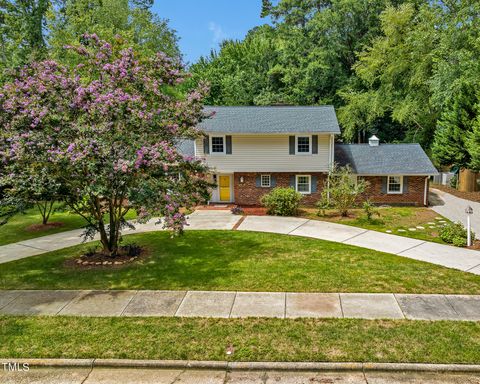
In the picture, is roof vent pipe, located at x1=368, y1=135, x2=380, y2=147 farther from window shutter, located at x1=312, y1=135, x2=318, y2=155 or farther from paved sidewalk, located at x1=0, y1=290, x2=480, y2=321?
paved sidewalk, located at x1=0, y1=290, x2=480, y2=321

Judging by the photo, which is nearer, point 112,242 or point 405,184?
point 112,242

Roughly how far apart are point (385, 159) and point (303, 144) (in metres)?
5.45

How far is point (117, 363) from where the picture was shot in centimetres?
644

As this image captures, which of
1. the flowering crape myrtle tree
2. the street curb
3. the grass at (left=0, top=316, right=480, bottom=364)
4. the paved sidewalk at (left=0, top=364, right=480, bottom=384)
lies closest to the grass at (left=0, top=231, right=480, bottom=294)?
the flowering crape myrtle tree

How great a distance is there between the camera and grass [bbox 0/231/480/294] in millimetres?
9555

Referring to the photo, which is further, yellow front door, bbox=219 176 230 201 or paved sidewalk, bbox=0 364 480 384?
yellow front door, bbox=219 176 230 201

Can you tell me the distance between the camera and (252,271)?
10.6 meters

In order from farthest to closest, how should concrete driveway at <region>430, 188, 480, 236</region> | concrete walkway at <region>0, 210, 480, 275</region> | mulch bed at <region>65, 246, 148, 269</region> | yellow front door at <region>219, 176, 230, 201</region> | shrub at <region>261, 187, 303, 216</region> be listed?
yellow front door at <region>219, 176, 230, 201</region> → shrub at <region>261, 187, 303, 216</region> → concrete driveway at <region>430, 188, 480, 236</region> → concrete walkway at <region>0, 210, 480, 275</region> → mulch bed at <region>65, 246, 148, 269</region>

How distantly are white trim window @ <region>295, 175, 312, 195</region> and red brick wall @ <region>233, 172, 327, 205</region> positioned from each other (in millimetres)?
252

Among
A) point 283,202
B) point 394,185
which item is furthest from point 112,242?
point 394,185

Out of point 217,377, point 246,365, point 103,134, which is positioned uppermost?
point 103,134

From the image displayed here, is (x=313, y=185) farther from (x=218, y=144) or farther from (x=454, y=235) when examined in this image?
(x=454, y=235)

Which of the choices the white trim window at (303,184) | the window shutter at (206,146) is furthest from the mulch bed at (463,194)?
the window shutter at (206,146)

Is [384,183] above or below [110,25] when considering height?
below
